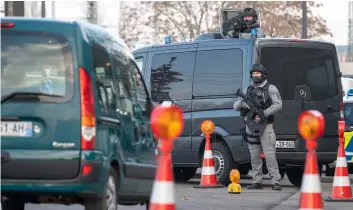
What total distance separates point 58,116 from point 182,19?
53.9m

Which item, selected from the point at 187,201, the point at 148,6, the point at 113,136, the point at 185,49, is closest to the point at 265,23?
the point at 148,6

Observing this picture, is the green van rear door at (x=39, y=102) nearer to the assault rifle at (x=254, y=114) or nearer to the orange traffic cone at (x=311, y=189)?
the orange traffic cone at (x=311, y=189)

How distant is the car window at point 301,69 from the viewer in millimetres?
16062

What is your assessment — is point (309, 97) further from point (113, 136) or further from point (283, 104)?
point (113, 136)

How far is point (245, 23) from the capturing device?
17953mm

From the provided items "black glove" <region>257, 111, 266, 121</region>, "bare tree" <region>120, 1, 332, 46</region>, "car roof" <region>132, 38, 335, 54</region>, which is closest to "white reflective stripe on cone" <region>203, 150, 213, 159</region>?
"black glove" <region>257, 111, 266, 121</region>

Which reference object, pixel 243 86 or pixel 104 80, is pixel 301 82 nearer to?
pixel 243 86

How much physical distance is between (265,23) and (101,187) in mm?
57426

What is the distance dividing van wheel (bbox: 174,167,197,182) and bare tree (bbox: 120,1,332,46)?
43.2m

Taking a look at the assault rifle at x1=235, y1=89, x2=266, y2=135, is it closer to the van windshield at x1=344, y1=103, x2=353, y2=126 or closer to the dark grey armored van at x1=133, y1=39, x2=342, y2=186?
the dark grey armored van at x1=133, y1=39, x2=342, y2=186

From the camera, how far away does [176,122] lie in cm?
593

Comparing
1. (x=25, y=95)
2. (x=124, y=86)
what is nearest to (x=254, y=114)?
(x=124, y=86)

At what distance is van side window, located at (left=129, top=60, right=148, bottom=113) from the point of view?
32.6 ft

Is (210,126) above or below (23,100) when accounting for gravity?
below
